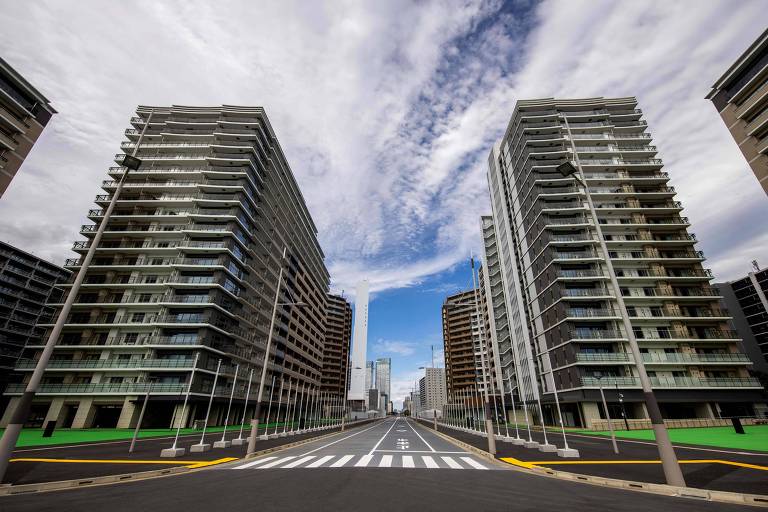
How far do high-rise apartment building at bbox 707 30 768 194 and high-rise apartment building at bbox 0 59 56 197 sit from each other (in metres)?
75.3

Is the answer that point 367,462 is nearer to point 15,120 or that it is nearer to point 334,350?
point 15,120

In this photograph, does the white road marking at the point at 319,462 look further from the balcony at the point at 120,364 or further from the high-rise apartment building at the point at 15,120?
the high-rise apartment building at the point at 15,120

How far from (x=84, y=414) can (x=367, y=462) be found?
45700 millimetres

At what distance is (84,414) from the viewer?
4041cm

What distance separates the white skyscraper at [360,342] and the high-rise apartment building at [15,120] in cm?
11388

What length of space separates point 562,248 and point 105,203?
7243 centimetres

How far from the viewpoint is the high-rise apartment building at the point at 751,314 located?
78500mm

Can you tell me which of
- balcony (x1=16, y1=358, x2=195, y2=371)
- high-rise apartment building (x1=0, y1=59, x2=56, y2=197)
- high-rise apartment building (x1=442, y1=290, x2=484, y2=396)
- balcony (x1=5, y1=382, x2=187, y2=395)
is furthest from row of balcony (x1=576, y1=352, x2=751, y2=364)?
high-rise apartment building (x1=442, y1=290, x2=484, y2=396)

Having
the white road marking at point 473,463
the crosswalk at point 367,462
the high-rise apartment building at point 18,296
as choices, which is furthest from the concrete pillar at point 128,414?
the white road marking at point 473,463

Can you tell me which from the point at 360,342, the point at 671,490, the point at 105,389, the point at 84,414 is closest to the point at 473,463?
the point at 671,490

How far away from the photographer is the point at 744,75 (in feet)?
108

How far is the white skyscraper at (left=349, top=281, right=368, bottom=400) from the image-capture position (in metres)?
134

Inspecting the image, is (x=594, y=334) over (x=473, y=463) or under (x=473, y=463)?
over

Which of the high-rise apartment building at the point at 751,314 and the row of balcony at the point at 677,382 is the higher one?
the high-rise apartment building at the point at 751,314
